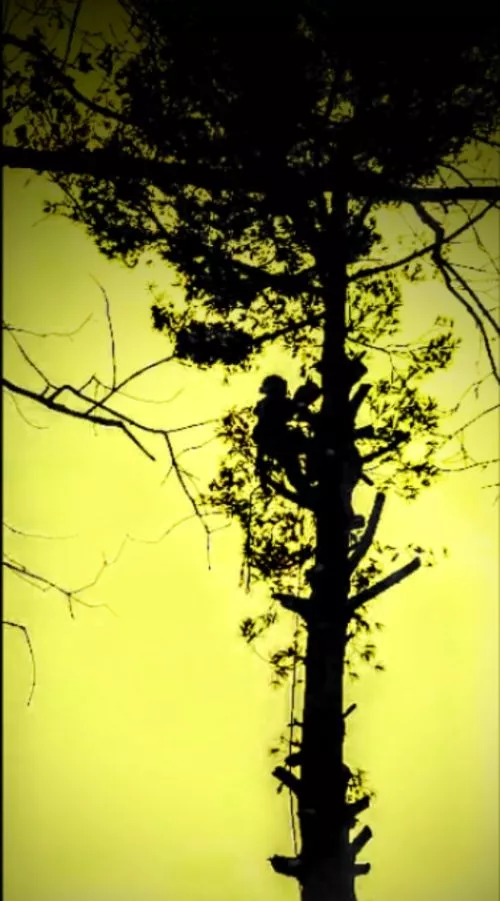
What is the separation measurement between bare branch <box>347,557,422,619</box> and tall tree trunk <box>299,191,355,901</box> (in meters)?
0.03

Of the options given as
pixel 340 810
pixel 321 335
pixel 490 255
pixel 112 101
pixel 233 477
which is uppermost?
pixel 112 101

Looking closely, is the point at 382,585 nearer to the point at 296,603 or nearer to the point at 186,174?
the point at 296,603

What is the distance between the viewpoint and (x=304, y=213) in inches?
96.3

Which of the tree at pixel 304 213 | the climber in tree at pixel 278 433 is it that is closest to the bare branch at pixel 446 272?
the tree at pixel 304 213

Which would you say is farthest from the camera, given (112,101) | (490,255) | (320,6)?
(490,255)

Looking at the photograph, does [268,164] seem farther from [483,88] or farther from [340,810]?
[340,810]

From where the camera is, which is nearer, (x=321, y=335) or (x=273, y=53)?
(x=273, y=53)

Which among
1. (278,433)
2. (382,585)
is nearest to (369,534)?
(382,585)

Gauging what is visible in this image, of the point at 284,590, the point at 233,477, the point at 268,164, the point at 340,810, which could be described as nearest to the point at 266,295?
the point at 268,164

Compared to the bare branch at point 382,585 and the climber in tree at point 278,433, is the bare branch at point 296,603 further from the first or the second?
the climber in tree at point 278,433

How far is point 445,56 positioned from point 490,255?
577 mm

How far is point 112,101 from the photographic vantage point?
7.98 feet

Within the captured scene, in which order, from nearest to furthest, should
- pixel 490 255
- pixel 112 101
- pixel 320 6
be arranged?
pixel 320 6 < pixel 112 101 < pixel 490 255

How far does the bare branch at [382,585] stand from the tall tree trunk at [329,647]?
0.03 m
